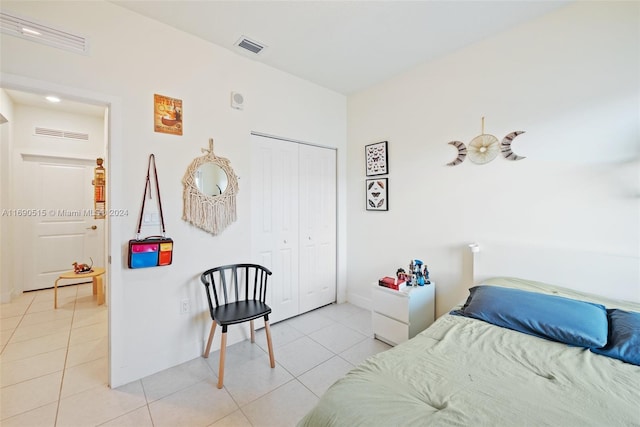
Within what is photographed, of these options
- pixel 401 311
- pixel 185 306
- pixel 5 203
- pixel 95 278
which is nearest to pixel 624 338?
pixel 401 311

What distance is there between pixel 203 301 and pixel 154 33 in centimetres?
225

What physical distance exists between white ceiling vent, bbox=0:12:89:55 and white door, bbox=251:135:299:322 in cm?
139

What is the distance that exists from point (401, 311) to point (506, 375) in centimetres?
120

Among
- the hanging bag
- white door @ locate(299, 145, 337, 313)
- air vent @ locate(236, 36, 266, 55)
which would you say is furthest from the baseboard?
air vent @ locate(236, 36, 266, 55)

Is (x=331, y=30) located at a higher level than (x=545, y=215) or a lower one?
higher

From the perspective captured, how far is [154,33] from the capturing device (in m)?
2.05

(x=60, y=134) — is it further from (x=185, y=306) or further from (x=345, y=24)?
(x=345, y=24)

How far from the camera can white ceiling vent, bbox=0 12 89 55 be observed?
5.18 feet

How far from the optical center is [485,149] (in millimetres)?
2307

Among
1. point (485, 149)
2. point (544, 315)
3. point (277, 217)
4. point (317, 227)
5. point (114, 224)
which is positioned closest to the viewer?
point (544, 315)

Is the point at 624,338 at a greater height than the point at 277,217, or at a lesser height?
lesser

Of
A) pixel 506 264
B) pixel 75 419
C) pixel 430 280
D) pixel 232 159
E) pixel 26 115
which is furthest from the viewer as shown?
pixel 26 115

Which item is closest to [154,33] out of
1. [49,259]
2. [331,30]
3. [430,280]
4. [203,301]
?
[331,30]

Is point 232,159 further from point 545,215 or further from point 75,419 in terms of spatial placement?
point 545,215
